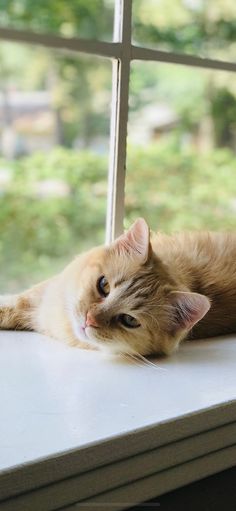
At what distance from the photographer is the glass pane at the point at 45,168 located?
5.92 ft

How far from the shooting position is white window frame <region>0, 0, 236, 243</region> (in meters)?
1.20

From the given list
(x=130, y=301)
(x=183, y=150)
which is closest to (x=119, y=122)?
(x=130, y=301)

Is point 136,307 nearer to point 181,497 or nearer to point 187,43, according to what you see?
point 181,497

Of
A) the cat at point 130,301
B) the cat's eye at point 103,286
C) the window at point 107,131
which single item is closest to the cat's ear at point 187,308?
the cat at point 130,301

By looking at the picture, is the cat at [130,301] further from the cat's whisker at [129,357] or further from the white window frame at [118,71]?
the white window frame at [118,71]

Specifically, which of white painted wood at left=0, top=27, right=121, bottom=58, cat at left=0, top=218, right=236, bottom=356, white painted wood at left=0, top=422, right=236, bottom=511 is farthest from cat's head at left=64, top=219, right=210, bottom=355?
white painted wood at left=0, top=27, right=121, bottom=58

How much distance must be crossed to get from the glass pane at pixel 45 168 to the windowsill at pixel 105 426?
0.76 m

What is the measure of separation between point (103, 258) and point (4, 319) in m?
0.23

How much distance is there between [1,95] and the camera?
1769 mm

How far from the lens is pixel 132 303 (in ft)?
3.40

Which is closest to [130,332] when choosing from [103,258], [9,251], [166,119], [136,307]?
[136,307]

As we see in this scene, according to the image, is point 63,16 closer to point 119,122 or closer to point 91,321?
point 119,122

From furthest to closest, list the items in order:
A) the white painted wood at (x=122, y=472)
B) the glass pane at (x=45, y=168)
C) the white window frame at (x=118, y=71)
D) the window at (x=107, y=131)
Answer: the glass pane at (x=45, y=168), the window at (x=107, y=131), the white window frame at (x=118, y=71), the white painted wood at (x=122, y=472)

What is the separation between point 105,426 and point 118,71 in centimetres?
81
